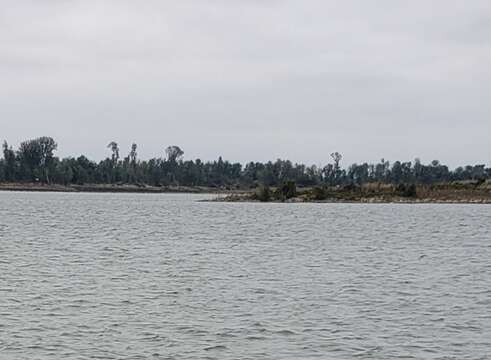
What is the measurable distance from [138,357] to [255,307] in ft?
27.3

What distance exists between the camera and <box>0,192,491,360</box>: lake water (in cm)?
2205

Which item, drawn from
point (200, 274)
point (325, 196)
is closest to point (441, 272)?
point (200, 274)

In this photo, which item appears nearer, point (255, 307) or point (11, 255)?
point (255, 307)

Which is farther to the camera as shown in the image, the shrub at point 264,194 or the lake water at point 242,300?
the shrub at point 264,194

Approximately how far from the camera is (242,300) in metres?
30.0

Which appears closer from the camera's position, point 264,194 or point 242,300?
point 242,300

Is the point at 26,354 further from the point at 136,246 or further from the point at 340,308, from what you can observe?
the point at 136,246

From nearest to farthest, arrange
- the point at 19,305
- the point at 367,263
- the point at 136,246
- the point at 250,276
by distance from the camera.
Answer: the point at 19,305 → the point at 250,276 → the point at 367,263 → the point at 136,246

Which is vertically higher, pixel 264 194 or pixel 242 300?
pixel 264 194

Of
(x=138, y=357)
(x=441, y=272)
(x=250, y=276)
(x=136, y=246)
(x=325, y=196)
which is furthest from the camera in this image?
(x=325, y=196)

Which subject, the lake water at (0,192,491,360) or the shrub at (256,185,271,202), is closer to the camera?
the lake water at (0,192,491,360)

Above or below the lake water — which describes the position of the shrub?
above

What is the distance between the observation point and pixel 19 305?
28234 millimetres

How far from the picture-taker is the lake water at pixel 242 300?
2205cm
